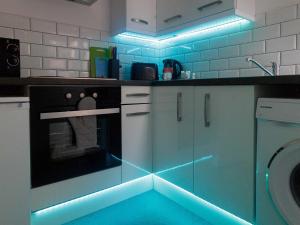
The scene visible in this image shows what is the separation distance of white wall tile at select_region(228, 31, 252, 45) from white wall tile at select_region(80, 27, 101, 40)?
1180 millimetres

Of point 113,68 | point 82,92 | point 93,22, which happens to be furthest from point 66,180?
point 93,22

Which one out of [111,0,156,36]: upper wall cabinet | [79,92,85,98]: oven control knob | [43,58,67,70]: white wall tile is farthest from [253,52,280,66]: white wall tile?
[43,58,67,70]: white wall tile

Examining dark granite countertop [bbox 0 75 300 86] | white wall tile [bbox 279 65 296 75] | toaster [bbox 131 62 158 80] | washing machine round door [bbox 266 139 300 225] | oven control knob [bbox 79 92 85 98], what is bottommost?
washing machine round door [bbox 266 139 300 225]

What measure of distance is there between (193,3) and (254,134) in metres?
1.23

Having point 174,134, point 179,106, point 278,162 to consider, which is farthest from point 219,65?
point 278,162

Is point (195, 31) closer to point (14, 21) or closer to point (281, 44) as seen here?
point (281, 44)

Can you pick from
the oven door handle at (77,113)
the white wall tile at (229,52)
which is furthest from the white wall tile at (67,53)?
the white wall tile at (229,52)

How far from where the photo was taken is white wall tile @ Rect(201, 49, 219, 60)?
2029mm

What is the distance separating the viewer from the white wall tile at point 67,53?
194cm

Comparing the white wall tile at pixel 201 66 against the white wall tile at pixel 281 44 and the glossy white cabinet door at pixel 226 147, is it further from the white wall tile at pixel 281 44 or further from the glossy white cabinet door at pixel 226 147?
the glossy white cabinet door at pixel 226 147

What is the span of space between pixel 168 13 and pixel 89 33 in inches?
29.5

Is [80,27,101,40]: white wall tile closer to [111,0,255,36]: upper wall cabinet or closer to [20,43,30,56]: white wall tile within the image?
[111,0,255,36]: upper wall cabinet

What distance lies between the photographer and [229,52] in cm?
194

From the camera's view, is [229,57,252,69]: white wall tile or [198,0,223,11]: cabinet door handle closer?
[198,0,223,11]: cabinet door handle
